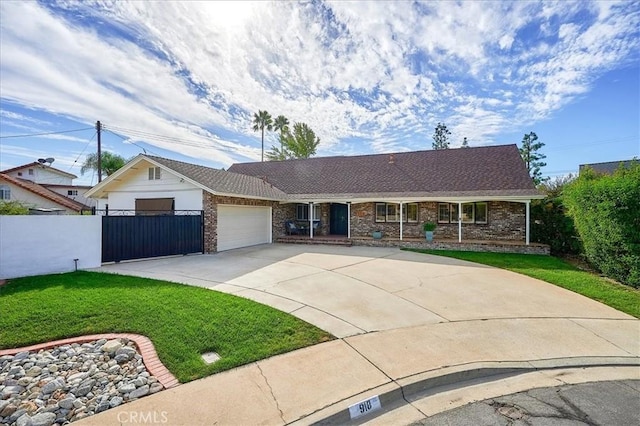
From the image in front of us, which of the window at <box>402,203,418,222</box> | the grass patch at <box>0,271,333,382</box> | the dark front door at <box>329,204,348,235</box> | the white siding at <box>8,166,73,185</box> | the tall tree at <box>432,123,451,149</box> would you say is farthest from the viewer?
the tall tree at <box>432,123,451,149</box>

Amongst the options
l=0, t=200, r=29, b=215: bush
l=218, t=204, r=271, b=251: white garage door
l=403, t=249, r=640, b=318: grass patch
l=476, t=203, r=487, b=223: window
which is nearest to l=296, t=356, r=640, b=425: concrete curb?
l=403, t=249, r=640, b=318: grass patch

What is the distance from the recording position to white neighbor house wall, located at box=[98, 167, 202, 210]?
1275 cm

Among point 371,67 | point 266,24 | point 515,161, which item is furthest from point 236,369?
point 515,161

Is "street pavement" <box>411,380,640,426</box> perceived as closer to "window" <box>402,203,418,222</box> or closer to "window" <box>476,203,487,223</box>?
"window" <box>476,203,487,223</box>

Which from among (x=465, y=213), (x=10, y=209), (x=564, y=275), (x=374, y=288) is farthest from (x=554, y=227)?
(x=10, y=209)

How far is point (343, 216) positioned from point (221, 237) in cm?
823

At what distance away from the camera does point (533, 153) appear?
36.8 m

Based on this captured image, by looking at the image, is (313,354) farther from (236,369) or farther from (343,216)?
(343,216)

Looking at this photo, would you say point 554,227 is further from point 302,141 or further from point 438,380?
point 302,141

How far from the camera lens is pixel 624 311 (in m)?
6.02

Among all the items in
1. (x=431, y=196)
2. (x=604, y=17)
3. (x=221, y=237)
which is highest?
(x=604, y=17)

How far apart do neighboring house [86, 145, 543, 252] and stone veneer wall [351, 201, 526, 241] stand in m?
0.04

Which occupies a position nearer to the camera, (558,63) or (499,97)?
(558,63)

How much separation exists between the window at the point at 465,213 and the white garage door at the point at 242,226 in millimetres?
9784
